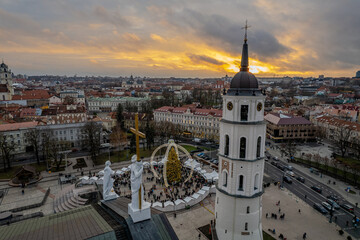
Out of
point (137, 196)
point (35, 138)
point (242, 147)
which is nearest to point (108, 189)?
point (137, 196)

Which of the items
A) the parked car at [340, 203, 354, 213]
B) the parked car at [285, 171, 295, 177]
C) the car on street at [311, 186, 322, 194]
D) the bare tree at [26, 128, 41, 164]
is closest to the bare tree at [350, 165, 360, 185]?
the car on street at [311, 186, 322, 194]

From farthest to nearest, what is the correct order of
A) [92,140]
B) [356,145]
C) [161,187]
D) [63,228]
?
[356,145] → [92,140] → [161,187] → [63,228]

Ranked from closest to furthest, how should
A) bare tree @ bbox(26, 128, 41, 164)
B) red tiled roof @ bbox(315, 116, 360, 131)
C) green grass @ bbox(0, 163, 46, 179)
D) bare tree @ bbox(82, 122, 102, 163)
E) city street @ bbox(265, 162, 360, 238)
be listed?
city street @ bbox(265, 162, 360, 238) → green grass @ bbox(0, 163, 46, 179) → bare tree @ bbox(26, 128, 41, 164) → bare tree @ bbox(82, 122, 102, 163) → red tiled roof @ bbox(315, 116, 360, 131)

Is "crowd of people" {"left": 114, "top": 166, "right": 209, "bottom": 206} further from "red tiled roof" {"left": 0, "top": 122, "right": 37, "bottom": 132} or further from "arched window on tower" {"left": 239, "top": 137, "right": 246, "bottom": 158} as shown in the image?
"red tiled roof" {"left": 0, "top": 122, "right": 37, "bottom": 132}

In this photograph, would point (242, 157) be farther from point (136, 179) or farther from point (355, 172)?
point (355, 172)

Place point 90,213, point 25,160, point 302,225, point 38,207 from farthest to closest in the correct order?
1. point 25,160
2. point 38,207
3. point 302,225
4. point 90,213

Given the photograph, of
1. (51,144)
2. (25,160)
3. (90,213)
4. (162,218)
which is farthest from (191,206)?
(25,160)

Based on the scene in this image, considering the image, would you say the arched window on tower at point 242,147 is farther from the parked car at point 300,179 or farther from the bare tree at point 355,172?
the bare tree at point 355,172

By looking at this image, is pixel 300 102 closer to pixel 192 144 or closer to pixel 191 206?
pixel 192 144
